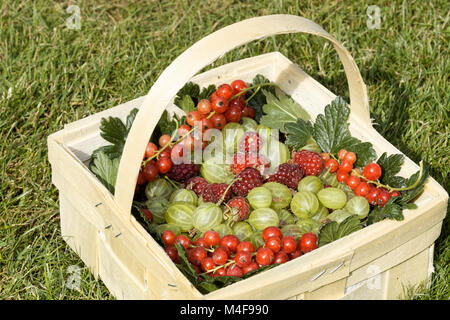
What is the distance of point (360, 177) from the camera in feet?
7.20

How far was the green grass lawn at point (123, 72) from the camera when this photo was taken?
7.65 feet

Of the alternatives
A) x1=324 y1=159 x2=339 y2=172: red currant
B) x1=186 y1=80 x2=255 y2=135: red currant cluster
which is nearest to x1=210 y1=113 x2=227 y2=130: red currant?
x1=186 y1=80 x2=255 y2=135: red currant cluster

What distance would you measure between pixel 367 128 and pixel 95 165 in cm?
78

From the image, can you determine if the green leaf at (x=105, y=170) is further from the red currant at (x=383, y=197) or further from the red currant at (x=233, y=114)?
the red currant at (x=383, y=197)

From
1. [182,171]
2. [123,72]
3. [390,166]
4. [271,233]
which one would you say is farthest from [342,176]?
[123,72]

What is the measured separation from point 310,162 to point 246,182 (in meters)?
0.20

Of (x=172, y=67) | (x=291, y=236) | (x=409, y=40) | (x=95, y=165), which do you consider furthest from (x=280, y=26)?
(x=409, y=40)

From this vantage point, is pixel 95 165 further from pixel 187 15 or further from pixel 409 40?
pixel 409 40

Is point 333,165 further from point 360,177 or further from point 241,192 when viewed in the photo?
point 241,192

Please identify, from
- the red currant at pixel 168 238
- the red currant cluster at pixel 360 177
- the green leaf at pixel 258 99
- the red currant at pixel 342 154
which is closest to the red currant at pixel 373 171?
the red currant cluster at pixel 360 177

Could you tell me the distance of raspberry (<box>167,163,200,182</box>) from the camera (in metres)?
2.24

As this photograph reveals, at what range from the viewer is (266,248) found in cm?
191

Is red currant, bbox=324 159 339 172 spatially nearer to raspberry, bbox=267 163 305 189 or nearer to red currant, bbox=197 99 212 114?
raspberry, bbox=267 163 305 189

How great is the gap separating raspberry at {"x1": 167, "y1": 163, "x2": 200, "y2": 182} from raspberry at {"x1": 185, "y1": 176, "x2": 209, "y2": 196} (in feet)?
0.08
